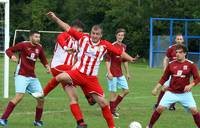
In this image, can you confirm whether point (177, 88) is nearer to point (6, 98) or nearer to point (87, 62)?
point (87, 62)

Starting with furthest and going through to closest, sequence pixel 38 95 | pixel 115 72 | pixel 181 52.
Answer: pixel 115 72
pixel 38 95
pixel 181 52

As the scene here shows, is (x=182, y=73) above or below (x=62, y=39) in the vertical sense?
below

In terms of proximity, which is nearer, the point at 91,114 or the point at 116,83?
the point at 91,114

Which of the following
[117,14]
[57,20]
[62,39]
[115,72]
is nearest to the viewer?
[57,20]

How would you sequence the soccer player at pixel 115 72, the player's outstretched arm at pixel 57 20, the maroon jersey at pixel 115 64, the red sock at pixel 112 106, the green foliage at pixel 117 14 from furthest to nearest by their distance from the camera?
the green foliage at pixel 117 14
the maroon jersey at pixel 115 64
the soccer player at pixel 115 72
the red sock at pixel 112 106
the player's outstretched arm at pixel 57 20

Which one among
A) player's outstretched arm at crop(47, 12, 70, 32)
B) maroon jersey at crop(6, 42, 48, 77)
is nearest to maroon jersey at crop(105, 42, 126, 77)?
maroon jersey at crop(6, 42, 48, 77)

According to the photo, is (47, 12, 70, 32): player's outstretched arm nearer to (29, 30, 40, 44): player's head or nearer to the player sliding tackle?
the player sliding tackle

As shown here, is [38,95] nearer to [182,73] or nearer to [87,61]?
[87,61]

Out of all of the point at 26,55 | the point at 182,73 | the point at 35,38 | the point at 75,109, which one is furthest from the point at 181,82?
the point at 26,55

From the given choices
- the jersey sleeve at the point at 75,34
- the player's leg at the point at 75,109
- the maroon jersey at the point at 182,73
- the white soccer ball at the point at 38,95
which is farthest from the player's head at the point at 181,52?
the white soccer ball at the point at 38,95

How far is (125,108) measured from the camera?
51.7 ft

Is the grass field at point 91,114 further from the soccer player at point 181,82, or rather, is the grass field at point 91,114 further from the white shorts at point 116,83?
the soccer player at point 181,82

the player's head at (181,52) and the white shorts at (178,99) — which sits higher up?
the player's head at (181,52)

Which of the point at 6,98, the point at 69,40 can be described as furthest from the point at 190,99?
the point at 6,98
